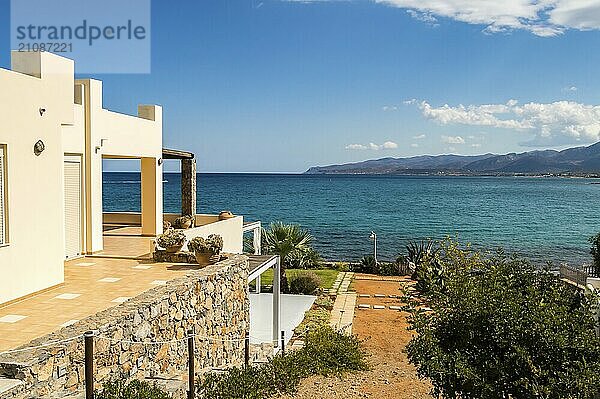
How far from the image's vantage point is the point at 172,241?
1245 cm

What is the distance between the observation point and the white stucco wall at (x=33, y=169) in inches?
340

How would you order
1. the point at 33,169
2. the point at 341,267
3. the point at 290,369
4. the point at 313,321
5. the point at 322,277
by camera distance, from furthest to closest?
the point at 341,267 → the point at 322,277 → the point at 313,321 → the point at 290,369 → the point at 33,169

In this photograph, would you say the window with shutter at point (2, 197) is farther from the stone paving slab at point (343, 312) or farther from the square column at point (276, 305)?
the stone paving slab at point (343, 312)

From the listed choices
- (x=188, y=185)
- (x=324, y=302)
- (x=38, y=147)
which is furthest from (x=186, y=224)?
(x=38, y=147)

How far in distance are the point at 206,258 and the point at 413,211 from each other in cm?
7540

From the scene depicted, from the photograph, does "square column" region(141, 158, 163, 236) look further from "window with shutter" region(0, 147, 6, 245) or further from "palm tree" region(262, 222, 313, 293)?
"window with shutter" region(0, 147, 6, 245)

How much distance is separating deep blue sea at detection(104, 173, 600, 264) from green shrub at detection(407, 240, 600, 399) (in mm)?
37699

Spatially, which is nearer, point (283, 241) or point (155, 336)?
point (155, 336)

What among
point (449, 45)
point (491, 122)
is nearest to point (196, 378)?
point (449, 45)

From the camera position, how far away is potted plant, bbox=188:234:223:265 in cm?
1123

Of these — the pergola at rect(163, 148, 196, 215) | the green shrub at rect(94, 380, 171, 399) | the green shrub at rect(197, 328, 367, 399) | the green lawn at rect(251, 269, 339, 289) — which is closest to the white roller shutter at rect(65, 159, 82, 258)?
the green shrub at rect(197, 328, 367, 399)

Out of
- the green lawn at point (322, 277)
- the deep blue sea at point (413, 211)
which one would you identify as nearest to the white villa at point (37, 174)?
the green lawn at point (322, 277)

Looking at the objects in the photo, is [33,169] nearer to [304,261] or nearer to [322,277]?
[322,277]

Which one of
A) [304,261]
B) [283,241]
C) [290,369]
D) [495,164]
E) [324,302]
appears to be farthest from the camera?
[495,164]
